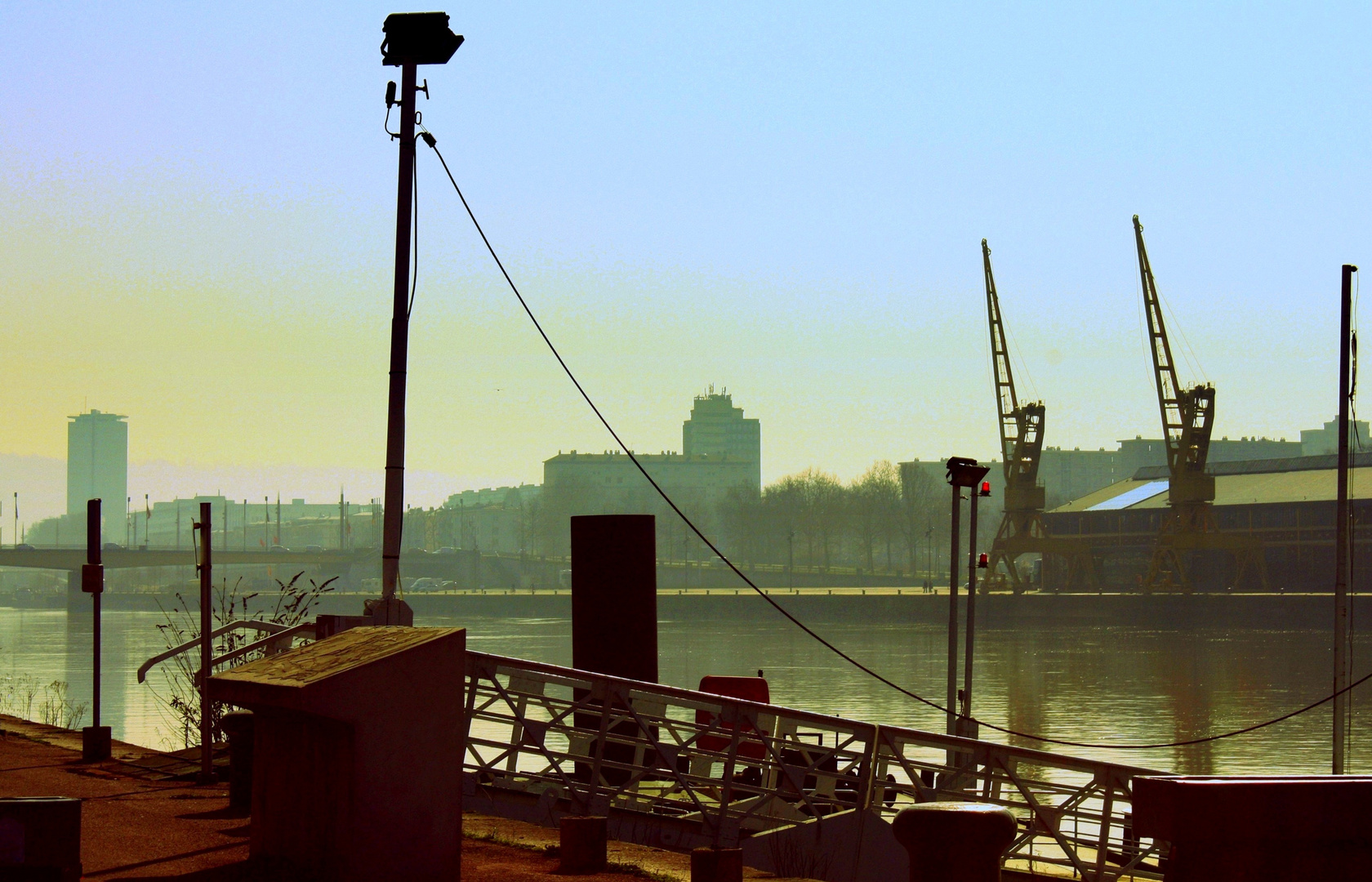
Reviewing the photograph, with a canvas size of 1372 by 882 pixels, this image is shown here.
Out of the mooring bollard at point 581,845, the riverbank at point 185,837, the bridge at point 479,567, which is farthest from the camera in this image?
the bridge at point 479,567

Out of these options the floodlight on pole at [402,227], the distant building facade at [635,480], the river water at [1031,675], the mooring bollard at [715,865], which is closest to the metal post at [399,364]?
the floodlight on pole at [402,227]

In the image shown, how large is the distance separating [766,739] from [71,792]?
14.0ft

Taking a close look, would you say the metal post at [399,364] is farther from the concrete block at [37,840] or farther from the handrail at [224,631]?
the concrete block at [37,840]

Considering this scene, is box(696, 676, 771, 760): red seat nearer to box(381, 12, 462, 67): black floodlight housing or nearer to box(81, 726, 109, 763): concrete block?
box(81, 726, 109, 763): concrete block

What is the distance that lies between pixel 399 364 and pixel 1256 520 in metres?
71.9

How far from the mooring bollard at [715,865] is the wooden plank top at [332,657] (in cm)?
137

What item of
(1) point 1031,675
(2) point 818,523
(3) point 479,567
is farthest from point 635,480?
(1) point 1031,675

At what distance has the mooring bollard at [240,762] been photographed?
779 cm

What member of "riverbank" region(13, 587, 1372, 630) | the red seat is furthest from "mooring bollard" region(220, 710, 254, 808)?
"riverbank" region(13, 587, 1372, 630)

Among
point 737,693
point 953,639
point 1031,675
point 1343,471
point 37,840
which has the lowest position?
point 1031,675

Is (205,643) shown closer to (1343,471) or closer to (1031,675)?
(1343,471)

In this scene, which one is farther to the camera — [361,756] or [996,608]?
[996,608]

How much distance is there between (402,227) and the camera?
32.7 feet

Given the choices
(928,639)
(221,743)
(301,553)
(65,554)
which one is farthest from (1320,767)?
(301,553)
